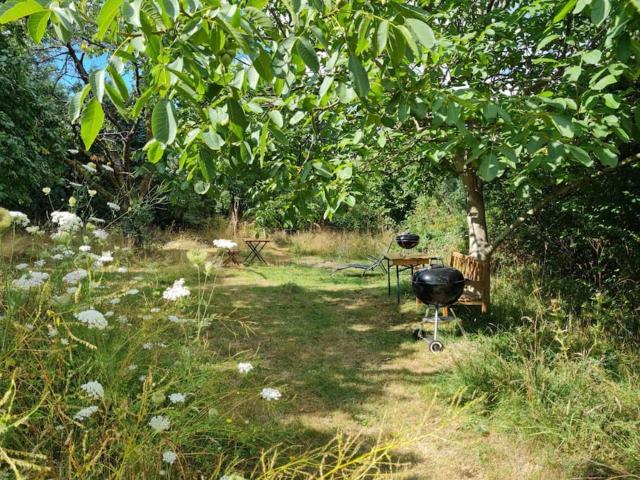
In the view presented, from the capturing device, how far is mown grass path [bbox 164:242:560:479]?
2.56 meters

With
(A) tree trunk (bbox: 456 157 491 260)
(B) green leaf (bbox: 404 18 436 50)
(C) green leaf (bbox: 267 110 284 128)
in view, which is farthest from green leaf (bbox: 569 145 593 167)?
(A) tree trunk (bbox: 456 157 491 260)

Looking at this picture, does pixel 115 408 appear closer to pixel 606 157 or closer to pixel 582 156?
pixel 582 156

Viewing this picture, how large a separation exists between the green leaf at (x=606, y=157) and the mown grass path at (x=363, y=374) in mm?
1242

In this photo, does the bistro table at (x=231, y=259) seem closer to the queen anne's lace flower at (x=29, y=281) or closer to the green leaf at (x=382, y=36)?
the queen anne's lace flower at (x=29, y=281)

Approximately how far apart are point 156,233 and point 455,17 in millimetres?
10342

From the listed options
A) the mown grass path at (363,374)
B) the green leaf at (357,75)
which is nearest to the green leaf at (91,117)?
the green leaf at (357,75)

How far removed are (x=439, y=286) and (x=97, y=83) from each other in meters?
3.96

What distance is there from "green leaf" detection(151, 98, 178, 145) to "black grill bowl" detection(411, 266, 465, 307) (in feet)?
12.6

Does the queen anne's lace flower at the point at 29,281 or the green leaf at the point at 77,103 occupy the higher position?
the green leaf at the point at 77,103

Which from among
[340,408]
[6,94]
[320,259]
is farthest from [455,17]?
[320,259]

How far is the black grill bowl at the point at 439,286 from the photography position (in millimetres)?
4363

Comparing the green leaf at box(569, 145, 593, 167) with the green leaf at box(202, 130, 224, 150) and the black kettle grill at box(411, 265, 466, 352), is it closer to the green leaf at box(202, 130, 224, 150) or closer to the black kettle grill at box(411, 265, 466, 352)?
the green leaf at box(202, 130, 224, 150)

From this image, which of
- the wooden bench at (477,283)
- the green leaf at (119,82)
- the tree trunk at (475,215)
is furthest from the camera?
the tree trunk at (475,215)

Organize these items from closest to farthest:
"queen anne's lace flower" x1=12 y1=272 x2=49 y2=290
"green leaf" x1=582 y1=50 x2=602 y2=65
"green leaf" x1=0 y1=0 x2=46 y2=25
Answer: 1. "green leaf" x1=0 y1=0 x2=46 y2=25
2. "queen anne's lace flower" x1=12 y1=272 x2=49 y2=290
3. "green leaf" x1=582 y1=50 x2=602 y2=65
